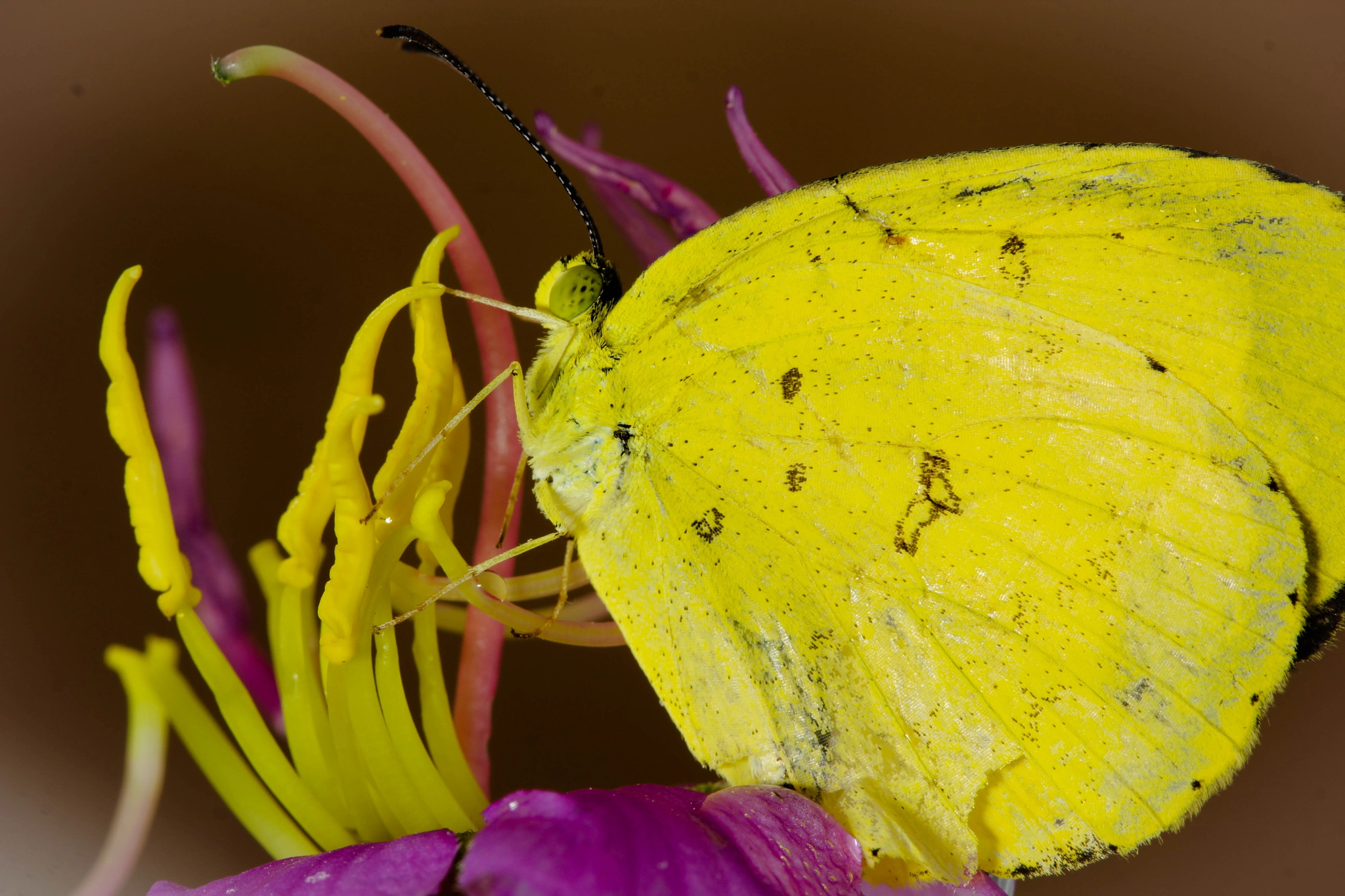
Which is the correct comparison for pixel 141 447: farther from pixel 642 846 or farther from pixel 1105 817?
pixel 1105 817

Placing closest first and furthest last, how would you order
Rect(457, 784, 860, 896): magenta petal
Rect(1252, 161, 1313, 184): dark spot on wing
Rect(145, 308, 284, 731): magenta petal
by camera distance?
Rect(457, 784, 860, 896): magenta petal, Rect(1252, 161, 1313, 184): dark spot on wing, Rect(145, 308, 284, 731): magenta petal

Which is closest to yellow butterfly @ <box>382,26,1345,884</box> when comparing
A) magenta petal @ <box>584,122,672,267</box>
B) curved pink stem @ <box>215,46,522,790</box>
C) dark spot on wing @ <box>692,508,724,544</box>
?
dark spot on wing @ <box>692,508,724,544</box>

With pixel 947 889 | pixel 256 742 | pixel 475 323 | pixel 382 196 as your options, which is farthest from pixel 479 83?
pixel 947 889

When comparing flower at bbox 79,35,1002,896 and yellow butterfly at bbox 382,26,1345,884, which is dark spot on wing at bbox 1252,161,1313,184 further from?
flower at bbox 79,35,1002,896

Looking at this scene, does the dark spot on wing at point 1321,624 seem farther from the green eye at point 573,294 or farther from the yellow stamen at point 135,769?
the yellow stamen at point 135,769

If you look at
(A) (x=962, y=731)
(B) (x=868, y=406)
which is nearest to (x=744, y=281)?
(B) (x=868, y=406)

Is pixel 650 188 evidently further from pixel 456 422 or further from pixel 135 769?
pixel 135 769
